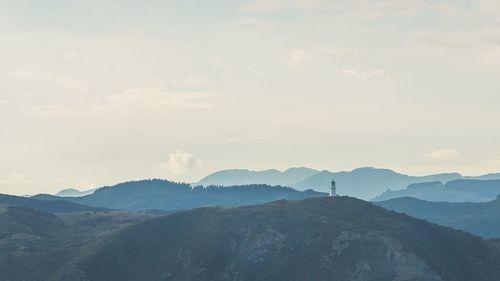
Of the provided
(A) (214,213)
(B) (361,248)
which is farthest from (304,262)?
(A) (214,213)

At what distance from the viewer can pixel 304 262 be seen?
6161 inches

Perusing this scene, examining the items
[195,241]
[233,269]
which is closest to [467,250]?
[233,269]

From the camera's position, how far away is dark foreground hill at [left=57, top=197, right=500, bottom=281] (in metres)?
150

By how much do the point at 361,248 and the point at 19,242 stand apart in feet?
355

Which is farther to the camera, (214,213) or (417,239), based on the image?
(214,213)

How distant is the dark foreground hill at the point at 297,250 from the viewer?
491 feet

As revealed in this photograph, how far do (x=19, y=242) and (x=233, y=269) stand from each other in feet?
253

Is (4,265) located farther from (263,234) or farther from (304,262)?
(304,262)

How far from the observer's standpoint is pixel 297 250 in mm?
162250

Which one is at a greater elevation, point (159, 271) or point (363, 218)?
point (363, 218)

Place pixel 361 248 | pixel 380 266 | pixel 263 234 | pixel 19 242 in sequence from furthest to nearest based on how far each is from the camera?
pixel 19 242
pixel 263 234
pixel 361 248
pixel 380 266

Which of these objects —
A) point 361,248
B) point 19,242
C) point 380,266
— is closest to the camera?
point 380,266

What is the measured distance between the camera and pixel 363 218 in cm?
17412

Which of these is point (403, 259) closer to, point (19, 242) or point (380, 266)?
point (380, 266)
